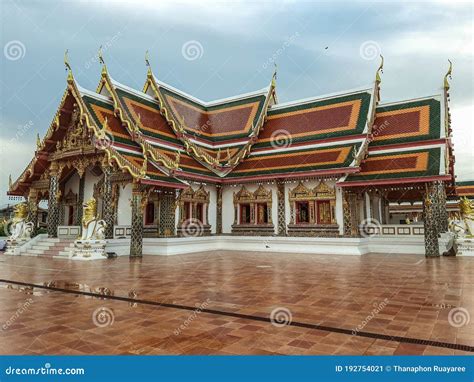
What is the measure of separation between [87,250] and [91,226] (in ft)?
2.80

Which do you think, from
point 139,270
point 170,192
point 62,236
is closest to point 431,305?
point 139,270

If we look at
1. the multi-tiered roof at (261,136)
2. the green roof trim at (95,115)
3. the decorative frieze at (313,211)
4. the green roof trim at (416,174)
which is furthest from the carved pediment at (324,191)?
the green roof trim at (95,115)

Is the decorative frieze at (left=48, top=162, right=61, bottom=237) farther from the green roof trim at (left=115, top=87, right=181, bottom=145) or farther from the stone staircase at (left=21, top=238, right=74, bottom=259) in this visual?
the green roof trim at (left=115, top=87, right=181, bottom=145)

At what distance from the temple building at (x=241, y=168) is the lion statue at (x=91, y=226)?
66 cm

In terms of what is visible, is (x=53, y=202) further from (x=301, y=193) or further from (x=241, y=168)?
(x=301, y=193)

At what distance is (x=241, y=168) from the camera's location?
56.3ft

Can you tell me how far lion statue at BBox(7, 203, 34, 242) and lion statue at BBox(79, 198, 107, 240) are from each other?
4177mm

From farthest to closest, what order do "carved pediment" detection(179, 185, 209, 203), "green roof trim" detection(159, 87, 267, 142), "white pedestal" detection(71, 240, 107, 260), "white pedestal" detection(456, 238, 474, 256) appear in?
"green roof trim" detection(159, 87, 267, 142) < "carved pediment" detection(179, 185, 209, 203) < "white pedestal" detection(456, 238, 474, 256) < "white pedestal" detection(71, 240, 107, 260)

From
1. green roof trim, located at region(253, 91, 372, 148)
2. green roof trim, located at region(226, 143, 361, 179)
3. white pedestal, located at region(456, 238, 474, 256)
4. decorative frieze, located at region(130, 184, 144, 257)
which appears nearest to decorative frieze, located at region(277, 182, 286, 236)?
green roof trim, located at region(226, 143, 361, 179)

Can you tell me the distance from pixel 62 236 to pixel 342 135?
1250 cm

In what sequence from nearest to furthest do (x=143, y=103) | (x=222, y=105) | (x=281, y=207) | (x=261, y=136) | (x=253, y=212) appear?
(x=281, y=207) < (x=253, y=212) < (x=143, y=103) < (x=261, y=136) < (x=222, y=105)

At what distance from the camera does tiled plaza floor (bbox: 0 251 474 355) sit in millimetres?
3525

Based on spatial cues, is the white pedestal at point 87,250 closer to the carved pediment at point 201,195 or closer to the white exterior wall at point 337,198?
the carved pediment at point 201,195

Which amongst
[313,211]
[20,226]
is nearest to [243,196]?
[313,211]
